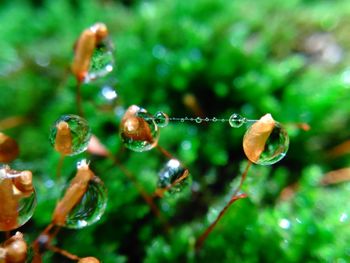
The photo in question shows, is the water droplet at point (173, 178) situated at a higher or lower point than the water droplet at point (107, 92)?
higher

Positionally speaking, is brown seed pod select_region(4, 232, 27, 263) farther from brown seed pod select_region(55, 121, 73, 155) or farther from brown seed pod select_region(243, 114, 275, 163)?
brown seed pod select_region(243, 114, 275, 163)

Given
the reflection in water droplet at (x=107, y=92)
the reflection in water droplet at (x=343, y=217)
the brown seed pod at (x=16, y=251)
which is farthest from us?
the reflection in water droplet at (x=107, y=92)

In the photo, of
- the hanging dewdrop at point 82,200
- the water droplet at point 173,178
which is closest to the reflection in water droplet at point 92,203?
the hanging dewdrop at point 82,200

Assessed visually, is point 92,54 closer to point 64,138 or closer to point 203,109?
point 64,138

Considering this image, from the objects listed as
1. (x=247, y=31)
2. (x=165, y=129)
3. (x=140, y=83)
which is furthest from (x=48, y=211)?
(x=247, y=31)

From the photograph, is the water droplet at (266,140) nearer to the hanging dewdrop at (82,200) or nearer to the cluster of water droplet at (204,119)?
the cluster of water droplet at (204,119)

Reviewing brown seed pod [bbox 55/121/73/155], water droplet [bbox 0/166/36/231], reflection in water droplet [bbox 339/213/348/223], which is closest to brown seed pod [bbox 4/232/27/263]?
water droplet [bbox 0/166/36/231]
